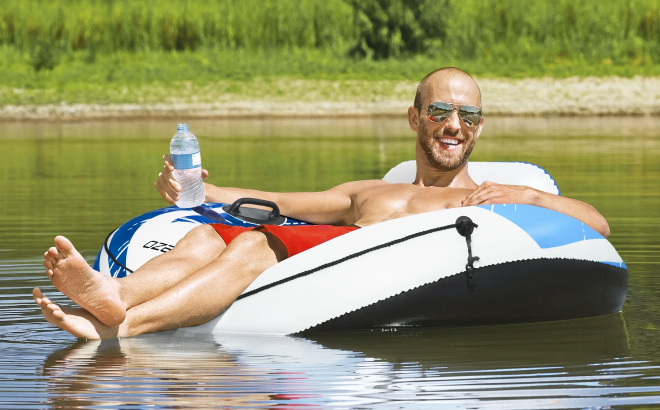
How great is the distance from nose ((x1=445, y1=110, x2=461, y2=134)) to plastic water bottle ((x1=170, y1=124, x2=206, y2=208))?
45.2 inches

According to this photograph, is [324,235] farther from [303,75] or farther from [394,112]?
[303,75]

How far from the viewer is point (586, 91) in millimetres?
19844

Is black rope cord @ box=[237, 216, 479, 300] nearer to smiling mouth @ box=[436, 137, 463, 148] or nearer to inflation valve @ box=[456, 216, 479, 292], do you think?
inflation valve @ box=[456, 216, 479, 292]

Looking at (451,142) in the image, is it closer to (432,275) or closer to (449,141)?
(449,141)

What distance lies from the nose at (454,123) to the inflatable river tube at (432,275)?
561 mm

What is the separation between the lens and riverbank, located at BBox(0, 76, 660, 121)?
19.5 metres

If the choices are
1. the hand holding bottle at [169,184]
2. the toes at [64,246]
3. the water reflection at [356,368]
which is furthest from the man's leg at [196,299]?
the hand holding bottle at [169,184]

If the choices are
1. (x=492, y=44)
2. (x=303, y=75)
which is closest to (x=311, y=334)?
(x=303, y=75)

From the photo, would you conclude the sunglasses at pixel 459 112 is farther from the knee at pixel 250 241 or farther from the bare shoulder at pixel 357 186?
the knee at pixel 250 241

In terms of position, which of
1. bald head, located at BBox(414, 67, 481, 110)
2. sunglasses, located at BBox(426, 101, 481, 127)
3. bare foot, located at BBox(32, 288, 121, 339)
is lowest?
bare foot, located at BBox(32, 288, 121, 339)

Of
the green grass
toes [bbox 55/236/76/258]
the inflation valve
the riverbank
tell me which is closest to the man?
toes [bbox 55/236/76/258]

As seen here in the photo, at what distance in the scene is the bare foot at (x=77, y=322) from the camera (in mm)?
4824

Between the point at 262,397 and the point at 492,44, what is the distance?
19.3 m

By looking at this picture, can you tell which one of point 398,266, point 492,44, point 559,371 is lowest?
point 559,371
